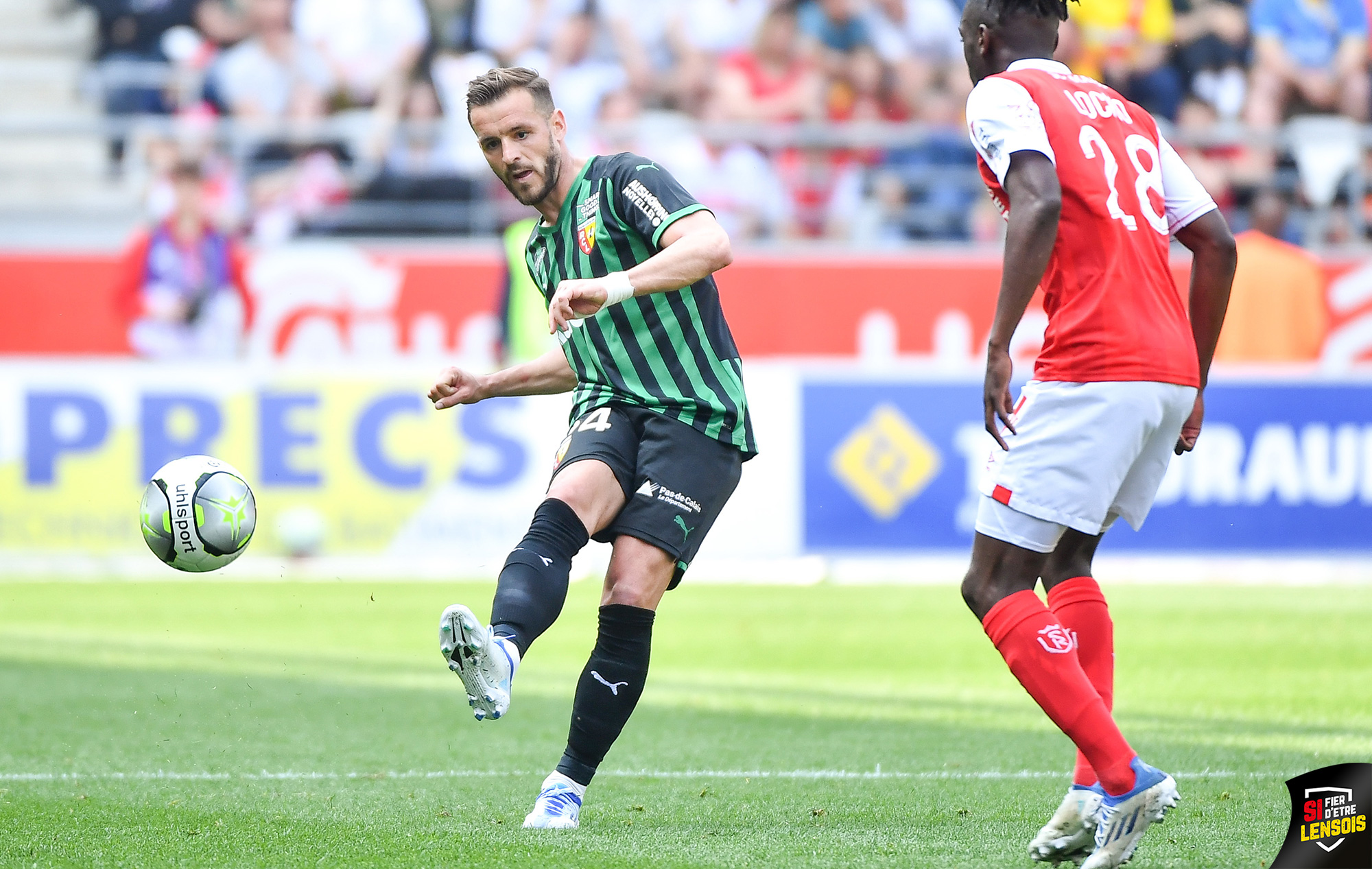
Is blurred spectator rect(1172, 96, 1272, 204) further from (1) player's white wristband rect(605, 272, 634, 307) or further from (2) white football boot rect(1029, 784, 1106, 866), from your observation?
(2) white football boot rect(1029, 784, 1106, 866)

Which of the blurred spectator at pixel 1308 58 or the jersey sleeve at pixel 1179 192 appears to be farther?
the blurred spectator at pixel 1308 58

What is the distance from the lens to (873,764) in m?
5.71

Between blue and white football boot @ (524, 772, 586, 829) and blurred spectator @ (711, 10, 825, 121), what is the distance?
12.2 m

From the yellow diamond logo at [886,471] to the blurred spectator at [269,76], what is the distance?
6.57 m

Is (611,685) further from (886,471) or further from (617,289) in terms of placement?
(886,471)

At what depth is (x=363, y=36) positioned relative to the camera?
16328mm

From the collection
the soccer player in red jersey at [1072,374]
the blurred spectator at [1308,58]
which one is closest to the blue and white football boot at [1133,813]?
the soccer player in red jersey at [1072,374]

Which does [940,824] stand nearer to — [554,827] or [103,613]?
A: [554,827]

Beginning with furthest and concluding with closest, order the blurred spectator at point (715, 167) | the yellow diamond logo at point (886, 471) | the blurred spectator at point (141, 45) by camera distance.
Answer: the blurred spectator at point (141, 45) < the blurred spectator at point (715, 167) < the yellow diamond logo at point (886, 471)

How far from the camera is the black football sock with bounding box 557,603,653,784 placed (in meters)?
4.67

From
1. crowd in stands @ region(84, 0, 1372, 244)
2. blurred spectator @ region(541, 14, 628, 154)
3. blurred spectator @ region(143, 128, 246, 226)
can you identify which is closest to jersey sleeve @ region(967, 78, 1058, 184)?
crowd in stands @ region(84, 0, 1372, 244)

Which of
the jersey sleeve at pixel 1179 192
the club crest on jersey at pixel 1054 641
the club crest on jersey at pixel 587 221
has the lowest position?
the club crest on jersey at pixel 1054 641

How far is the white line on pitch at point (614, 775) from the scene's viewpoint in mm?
5410

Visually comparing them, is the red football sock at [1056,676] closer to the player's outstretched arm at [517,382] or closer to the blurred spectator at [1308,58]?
the player's outstretched arm at [517,382]
